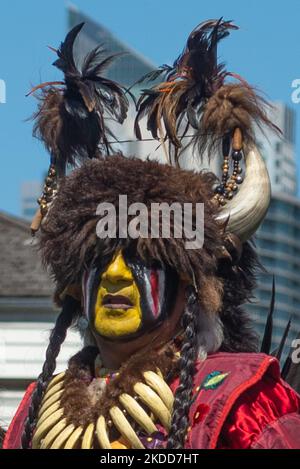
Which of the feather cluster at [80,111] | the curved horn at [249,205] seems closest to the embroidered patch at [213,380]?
the curved horn at [249,205]

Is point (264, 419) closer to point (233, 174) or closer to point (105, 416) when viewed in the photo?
point (105, 416)

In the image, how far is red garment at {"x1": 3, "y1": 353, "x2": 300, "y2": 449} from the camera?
496 centimetres

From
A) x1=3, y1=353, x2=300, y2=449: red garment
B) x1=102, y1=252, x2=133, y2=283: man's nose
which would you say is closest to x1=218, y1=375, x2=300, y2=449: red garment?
x1=3, y1=353, x2=300, y2=449: red garment

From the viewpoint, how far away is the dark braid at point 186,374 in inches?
196

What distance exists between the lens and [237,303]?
215 inches

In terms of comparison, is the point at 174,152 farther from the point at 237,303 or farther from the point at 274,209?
the point at 274,209

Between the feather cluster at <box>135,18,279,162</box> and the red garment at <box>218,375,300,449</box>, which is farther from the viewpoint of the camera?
the feather cluster at <box>135,18,279,162</box>

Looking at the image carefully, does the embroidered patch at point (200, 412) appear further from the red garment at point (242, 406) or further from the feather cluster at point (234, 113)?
the feather cluster at point (234, 113)

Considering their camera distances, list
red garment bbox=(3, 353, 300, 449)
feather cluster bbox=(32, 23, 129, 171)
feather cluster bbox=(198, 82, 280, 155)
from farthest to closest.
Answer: feather cluster bbox=(32, 23, 129, 171)
feather cluster bbox=(198, 82, 280, 155)
red garment bbox=(3, 353, 300, 449)

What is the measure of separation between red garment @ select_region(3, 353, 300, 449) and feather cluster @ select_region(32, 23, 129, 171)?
3.25 feet

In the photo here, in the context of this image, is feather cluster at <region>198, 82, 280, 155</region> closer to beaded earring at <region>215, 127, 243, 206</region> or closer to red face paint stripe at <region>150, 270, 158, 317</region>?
beaded earring at <region>215, 127, 243, 206</region>

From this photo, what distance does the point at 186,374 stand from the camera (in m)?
5.09

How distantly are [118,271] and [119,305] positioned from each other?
0.38 ft
